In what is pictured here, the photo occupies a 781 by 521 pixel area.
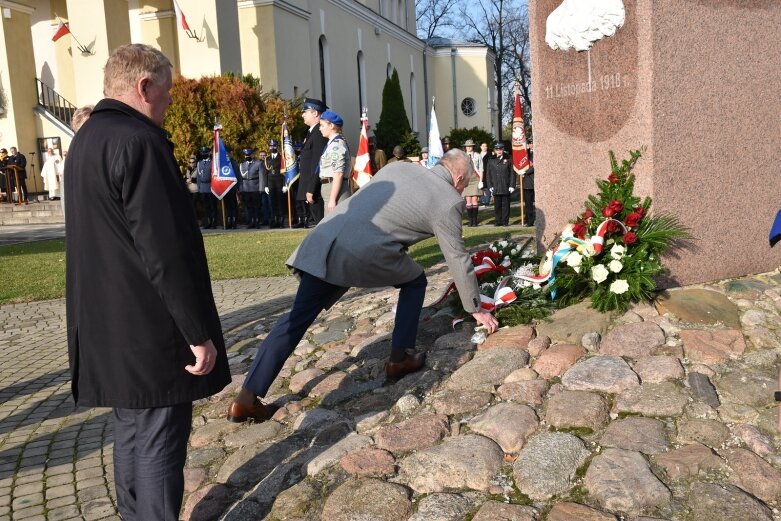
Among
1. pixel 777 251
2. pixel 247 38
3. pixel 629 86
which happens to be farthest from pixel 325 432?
pixel 247 38

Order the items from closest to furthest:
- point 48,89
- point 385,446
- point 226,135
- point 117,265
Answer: point 117,265
point 385,446
point 226,135
point 48,89

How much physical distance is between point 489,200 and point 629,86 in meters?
18.2

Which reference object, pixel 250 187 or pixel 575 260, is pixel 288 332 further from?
pixel 250 187

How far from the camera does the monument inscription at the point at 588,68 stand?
5.32 metres

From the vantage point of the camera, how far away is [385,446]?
3.95m

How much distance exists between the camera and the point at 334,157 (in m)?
7.38

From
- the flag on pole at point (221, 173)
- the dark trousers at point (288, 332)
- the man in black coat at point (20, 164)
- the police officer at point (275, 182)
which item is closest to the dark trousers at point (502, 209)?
the police officer at point (275, 182)

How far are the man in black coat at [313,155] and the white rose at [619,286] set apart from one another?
3609 mm

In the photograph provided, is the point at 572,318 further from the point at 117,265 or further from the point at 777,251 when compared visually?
the point at 117,265

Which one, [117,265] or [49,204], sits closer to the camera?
[117,265]

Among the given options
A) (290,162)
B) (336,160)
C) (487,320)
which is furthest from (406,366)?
(290,162)

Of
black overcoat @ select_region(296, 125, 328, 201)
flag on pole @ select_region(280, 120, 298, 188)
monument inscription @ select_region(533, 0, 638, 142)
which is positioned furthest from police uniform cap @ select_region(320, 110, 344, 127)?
flag on pole @ select_region(280, 120, 298, 188)

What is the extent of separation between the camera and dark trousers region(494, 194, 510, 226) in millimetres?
16547

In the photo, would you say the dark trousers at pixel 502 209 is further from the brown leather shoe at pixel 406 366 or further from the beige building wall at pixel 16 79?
the beige building wall at pixel 16 79
